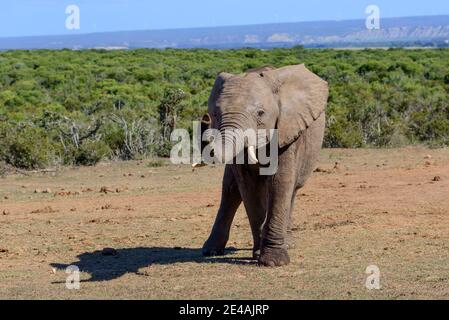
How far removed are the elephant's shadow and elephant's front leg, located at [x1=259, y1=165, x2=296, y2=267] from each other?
32cm

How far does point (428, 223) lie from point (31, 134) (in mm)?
9006

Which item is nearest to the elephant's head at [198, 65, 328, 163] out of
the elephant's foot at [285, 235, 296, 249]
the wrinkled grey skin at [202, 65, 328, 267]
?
the wrinkled grey skin at [202, 65, 328, 267]

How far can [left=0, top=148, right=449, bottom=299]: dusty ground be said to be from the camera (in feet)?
23.8

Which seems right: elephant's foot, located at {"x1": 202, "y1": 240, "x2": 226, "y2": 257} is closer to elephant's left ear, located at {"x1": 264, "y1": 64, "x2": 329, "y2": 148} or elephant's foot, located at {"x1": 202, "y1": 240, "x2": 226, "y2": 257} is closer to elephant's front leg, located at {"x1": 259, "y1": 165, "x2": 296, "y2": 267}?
elephant's front leg, located at {"x1": 259, "y1": 165, "x2": 296, "y2": 267}

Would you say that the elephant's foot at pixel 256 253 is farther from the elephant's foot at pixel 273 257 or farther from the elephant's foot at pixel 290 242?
the elephant's foot at pixel 290 242

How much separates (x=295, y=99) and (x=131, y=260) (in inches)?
88.9

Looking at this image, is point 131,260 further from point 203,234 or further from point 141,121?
point 141,121

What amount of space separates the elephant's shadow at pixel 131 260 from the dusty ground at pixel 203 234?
0.05 feet

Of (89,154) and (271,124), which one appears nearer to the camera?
(271,124)

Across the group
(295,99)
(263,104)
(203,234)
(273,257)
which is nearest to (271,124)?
(263,104)

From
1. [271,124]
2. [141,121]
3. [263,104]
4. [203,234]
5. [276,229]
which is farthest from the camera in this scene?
[141,121]

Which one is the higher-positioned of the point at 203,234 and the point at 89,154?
the point at 203,234

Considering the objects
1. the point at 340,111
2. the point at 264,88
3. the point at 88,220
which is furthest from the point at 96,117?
the point at 264,88

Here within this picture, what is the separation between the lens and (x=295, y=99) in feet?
26.1
